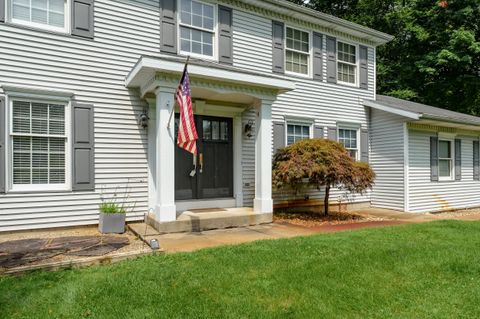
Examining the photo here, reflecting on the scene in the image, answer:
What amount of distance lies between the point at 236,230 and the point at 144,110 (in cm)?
331

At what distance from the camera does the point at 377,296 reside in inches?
138

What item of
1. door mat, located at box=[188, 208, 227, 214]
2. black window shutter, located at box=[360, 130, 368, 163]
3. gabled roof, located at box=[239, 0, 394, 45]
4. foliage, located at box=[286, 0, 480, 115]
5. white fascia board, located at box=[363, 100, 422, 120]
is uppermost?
foliage, located at box=[286, 0, 480, 115]

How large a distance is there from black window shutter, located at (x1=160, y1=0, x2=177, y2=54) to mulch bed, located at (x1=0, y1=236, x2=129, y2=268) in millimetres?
4378

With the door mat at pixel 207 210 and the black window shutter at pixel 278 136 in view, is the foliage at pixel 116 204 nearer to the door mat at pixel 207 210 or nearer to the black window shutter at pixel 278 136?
the door mat at pixel 207 210

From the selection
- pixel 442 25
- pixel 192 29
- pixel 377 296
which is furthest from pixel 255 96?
pixel 442 25

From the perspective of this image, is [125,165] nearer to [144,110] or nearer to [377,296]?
[144,110]

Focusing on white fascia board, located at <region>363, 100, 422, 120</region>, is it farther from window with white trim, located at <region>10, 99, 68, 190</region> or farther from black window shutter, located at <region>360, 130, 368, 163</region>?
window with white trim, located at <region>10, 99, 68, 190</region>

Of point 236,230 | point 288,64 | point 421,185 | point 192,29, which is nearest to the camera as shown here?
point 236,230

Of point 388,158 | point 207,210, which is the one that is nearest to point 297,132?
point 388,158

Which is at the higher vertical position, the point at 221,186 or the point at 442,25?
the point at 442,25

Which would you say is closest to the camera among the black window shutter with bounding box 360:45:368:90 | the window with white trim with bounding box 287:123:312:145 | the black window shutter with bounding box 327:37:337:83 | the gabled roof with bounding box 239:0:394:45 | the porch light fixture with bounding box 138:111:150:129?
the porch light fixture with bounding box 138:111:150:129

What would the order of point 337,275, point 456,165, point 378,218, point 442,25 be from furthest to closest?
point 442,25, point 456,165, point 378,218, point 337,275

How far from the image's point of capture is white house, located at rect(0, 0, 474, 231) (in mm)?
6301

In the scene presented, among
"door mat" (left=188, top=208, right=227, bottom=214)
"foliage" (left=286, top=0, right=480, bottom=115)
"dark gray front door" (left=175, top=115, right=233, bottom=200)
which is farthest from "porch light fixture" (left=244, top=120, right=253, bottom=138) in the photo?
"foliage" (left=286, top=0, right=480, bottom=115)
